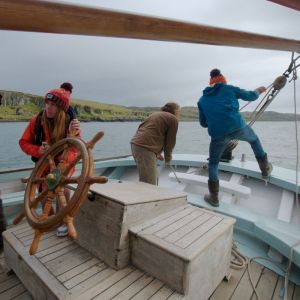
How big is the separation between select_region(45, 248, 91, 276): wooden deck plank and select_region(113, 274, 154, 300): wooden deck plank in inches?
15.3

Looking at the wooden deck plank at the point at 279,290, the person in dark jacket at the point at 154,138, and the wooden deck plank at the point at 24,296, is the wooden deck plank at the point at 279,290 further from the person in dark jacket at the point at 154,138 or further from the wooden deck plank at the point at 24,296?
the wooden deck plank at the point at 24,296

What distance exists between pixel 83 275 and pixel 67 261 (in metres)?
0.20

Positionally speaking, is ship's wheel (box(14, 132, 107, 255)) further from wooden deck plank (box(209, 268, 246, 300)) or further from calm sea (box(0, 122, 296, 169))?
calm sea (box(0, 122, 296, 169))

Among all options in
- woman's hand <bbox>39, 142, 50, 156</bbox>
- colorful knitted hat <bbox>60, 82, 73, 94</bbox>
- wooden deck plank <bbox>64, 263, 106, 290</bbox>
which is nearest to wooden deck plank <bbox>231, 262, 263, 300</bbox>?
→ wooden deck plank <bbox>64, 263, 106, 290</bbox>

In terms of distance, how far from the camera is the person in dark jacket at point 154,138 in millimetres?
2648

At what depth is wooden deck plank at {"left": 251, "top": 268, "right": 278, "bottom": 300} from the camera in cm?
180

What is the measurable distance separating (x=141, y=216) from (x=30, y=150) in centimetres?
104

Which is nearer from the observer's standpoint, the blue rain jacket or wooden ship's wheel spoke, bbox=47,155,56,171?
wooden ship's wheel spoke, bbox=47,155,56,171

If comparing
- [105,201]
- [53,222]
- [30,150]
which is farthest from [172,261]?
[30,150]

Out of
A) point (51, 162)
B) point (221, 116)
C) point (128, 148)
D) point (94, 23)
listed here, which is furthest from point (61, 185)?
point (128, 148)

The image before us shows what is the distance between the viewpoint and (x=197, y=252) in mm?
1388

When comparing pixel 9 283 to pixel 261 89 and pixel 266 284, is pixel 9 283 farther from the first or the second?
pixel 261 89

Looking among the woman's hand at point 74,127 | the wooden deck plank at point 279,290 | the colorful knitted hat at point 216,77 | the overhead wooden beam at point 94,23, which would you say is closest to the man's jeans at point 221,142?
the colorful knitted hat at point 216,77

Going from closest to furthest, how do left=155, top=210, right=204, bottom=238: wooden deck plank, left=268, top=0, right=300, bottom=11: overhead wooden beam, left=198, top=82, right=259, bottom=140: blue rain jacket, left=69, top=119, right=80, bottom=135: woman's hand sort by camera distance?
1. left=268, top=0, right=300, bottom=11: overhead wooden beam
2. left=155, top=210, right=204, bottom=238: wooden deck plank
3. left=69, top=119, right=80, bottom=135: woman's hand
4. left=198, top=82, right=259, bottom=140: blue rain jacket
